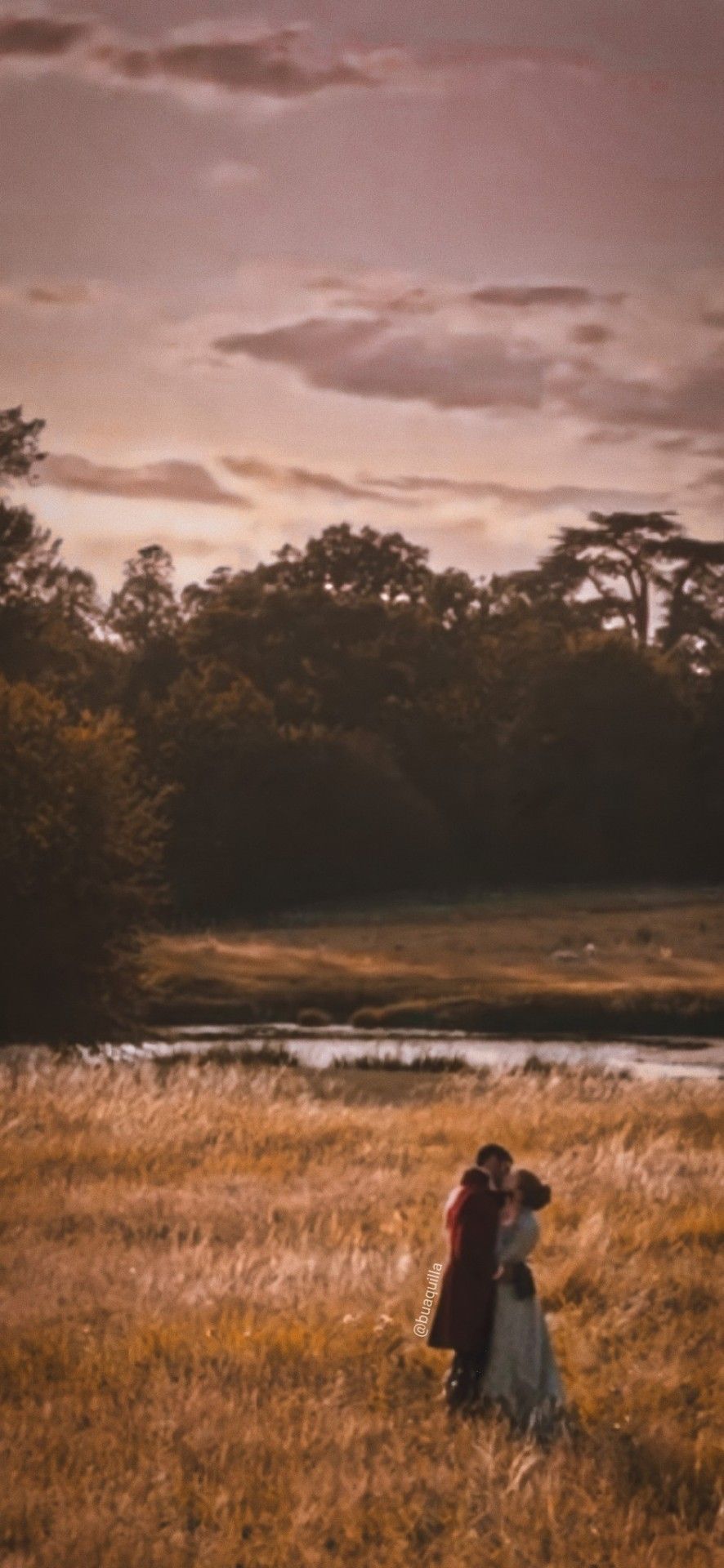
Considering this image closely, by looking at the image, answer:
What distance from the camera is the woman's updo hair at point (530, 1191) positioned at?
8992 mm

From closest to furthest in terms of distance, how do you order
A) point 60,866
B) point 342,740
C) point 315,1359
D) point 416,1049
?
1. point 315,1359
2. point 416,1049
3. point 60,866
4. point 342,740

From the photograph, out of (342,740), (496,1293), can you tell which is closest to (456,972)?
(342,740)

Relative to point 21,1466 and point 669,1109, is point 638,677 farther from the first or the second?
point 21,1466

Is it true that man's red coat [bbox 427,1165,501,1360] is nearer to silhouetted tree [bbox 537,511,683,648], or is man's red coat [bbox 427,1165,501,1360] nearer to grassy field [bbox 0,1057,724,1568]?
grassy field [bbox 0,1057,724,1568]

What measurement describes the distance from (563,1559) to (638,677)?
96.0 ft

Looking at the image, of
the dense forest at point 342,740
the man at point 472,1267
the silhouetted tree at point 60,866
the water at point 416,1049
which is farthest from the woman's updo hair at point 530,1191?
the silhouetted tree at point 60,866

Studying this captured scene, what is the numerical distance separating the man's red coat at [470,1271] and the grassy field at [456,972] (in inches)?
1096

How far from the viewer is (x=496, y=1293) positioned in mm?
9141

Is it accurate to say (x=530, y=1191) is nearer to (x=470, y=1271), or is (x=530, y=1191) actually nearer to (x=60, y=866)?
(x=470, y=1271)

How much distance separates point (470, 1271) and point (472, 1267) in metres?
0.02

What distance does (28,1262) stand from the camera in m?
12.6

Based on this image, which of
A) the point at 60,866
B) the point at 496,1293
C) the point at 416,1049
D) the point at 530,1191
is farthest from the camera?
the point at 60,866

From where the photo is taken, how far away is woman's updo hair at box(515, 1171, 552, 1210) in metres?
8.99

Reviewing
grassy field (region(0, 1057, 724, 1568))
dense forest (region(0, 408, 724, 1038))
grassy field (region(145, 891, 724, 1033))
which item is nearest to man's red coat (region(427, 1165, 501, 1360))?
grassy field (region(0, 1057, 724, 1568))
